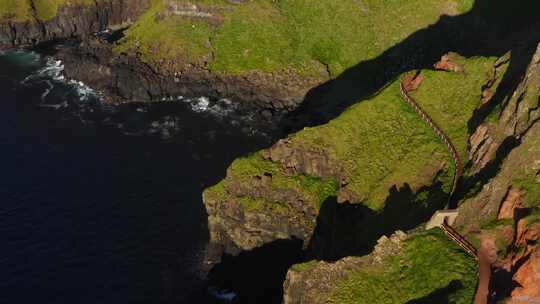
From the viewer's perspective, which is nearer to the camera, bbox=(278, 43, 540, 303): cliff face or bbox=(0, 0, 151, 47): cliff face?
bbox=(278, 43, 540, 303): cliff face

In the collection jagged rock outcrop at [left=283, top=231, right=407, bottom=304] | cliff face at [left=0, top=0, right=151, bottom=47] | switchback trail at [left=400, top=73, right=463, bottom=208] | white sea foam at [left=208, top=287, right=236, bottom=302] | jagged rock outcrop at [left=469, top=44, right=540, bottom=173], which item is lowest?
white sea foam at [left=208, top=287, right=236, bottom=302]

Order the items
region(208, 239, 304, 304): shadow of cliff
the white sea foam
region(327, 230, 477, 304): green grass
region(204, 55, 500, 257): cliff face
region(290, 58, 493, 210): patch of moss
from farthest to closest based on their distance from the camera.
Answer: region(290, 58, 493, 210): patch of moss → region(204, 55, 500, 257): cliff face → region(208, 239, 304, 304): shadow of cliff → the white sea foam → region(327, 230, 477, 304): green grass

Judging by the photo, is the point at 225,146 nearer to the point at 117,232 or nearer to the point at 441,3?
the point at 117,232

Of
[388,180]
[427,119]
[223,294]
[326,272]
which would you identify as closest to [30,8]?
[223,294]

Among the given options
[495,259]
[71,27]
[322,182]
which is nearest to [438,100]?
[322,182]

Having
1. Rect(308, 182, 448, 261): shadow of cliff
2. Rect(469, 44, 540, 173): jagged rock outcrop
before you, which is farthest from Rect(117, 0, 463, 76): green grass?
Rect(469, 44, 540, 173): jagged rock outcrop

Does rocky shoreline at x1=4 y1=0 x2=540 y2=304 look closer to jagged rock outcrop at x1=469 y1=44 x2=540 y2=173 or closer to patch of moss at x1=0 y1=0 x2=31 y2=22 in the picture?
jagged rock outcrop at x1=469 y1=44 x2=540 y2=173

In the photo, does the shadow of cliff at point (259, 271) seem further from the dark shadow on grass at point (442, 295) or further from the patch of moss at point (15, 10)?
the patch of moss at point (15, 10)
